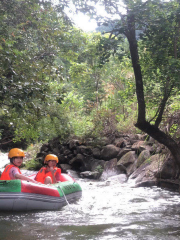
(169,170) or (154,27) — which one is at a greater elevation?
(154,27)

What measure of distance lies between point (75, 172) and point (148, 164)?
13.7 feet

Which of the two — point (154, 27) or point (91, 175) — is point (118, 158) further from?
point (154, 27)

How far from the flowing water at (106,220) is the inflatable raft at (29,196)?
191mm

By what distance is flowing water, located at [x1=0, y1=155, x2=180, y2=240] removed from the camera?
411 centimetres

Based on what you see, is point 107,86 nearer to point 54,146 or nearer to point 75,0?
point 54,146

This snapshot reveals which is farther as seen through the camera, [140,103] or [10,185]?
[140,103]

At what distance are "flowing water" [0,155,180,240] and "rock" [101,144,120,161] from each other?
169 inches

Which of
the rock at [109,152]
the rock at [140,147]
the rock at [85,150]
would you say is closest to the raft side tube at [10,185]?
the rock at [140,147]

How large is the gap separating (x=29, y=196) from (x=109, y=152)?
22.4 feet

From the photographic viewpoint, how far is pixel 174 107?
→ 294 inches

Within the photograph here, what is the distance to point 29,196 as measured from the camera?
5895 mm

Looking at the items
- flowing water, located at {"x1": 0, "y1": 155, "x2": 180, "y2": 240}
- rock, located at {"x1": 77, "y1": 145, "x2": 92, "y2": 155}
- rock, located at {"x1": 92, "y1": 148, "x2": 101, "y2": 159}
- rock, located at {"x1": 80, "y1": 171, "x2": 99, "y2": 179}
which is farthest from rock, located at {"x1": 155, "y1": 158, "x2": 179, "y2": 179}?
rock, located at {"x1": 77, "y1": 145, "x2": 92, "y2": 155}

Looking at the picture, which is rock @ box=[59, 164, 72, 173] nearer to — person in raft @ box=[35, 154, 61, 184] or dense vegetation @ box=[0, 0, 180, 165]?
dense vegetation @ box=[0, 0, 180, 165]

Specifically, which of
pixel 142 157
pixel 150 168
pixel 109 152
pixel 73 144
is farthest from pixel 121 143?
pixel 150 168
